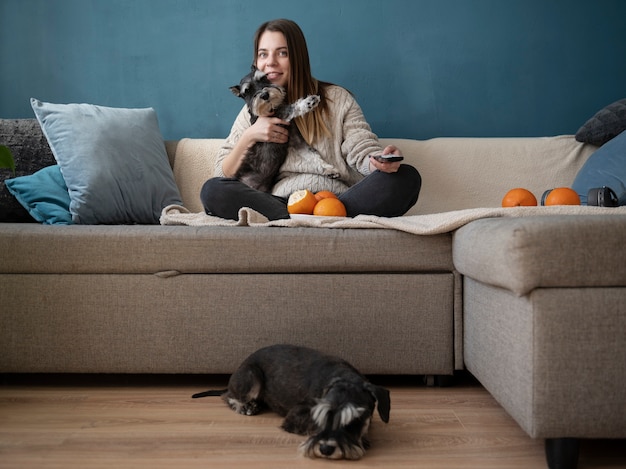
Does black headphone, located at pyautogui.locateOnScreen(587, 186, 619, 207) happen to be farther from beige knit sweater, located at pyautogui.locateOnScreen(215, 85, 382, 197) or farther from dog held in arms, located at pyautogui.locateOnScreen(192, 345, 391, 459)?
dog held in arms, located at pyautogui.locateOnScreen(192, 345, 391, 459)

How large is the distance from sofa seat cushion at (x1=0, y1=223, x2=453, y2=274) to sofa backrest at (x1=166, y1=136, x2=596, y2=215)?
819mm

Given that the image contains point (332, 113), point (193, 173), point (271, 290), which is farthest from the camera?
point (193, 173)

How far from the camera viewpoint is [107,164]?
2316mm

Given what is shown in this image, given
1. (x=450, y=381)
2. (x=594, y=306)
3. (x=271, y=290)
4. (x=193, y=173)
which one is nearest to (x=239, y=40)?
(x=193, y=173)

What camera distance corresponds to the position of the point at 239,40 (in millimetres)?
2898

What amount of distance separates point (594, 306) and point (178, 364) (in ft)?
3.71

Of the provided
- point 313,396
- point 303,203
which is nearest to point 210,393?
point 313,396

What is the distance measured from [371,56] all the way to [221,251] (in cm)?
152

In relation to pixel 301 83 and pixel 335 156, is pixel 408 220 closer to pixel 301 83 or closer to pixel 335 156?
pixel 335 156

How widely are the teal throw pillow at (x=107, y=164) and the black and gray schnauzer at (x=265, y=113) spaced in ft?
1.12

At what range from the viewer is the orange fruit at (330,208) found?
207 cm

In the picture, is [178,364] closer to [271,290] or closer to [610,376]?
[271,290]

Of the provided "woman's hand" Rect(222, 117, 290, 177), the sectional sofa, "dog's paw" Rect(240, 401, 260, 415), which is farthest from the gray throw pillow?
"dog's paw" Rect(240, 401, 260, 415)

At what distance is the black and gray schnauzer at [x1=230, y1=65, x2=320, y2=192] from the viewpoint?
7.72ft
